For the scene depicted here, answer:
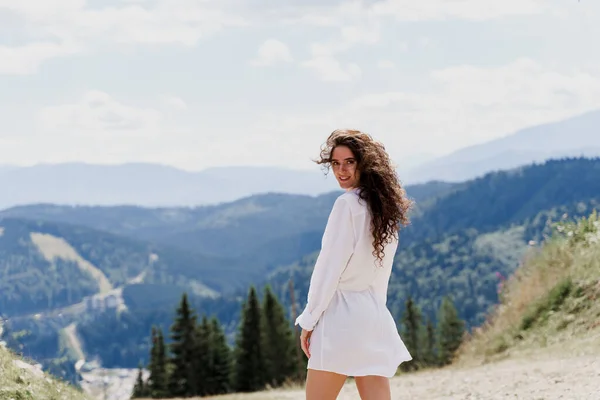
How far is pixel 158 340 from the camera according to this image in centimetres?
6588

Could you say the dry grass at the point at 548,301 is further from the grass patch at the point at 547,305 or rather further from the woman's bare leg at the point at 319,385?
the woman's bare leg at the point at 319,385

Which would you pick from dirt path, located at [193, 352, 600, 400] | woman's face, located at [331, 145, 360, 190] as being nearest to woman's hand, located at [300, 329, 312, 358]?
woman's face, located at [331, 145, 360, 190]

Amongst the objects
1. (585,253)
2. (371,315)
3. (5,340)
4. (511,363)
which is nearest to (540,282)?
(585,253)

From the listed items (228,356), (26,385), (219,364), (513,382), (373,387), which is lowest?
(219,364)

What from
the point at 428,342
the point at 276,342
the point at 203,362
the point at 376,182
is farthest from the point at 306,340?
the point at 428,342

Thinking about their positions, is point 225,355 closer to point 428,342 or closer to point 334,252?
point 428,342

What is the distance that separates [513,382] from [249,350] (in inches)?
2126

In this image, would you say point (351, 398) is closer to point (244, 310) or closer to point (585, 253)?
point (585, 253)

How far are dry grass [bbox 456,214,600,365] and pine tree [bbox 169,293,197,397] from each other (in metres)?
44.6

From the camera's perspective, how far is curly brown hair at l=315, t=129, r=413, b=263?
433 centimetres

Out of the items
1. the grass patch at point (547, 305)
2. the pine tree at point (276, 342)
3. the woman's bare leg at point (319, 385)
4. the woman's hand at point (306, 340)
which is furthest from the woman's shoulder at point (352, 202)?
the pine tree at point (276, 342)

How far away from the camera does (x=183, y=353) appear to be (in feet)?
200

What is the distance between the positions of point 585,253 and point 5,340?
1067 centimetres

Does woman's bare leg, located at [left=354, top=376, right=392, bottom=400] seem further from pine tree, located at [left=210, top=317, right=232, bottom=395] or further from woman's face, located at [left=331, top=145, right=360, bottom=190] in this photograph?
pine tree, located at [left=210, top=317, right=232, bottom=395]
